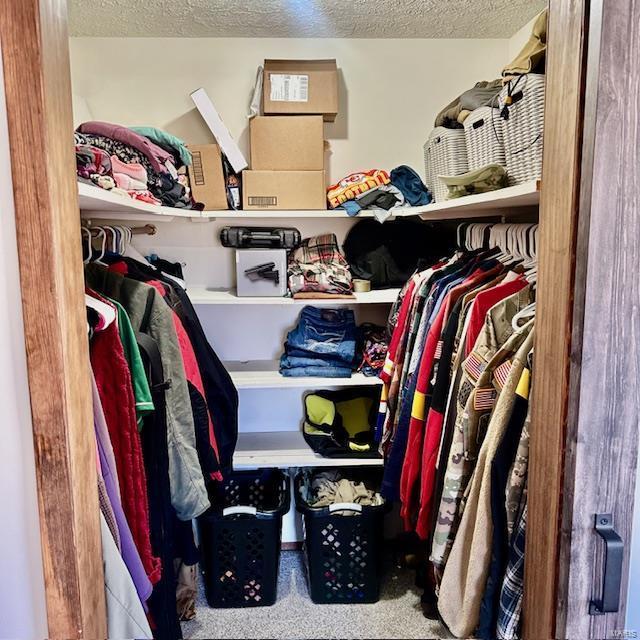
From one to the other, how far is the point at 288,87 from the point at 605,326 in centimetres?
188

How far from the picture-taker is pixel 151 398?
4.61ft

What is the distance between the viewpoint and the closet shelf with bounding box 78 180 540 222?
1.27 m

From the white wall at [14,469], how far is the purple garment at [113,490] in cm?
22

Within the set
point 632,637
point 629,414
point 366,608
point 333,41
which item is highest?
point 333,41

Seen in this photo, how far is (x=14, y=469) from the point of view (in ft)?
2.71

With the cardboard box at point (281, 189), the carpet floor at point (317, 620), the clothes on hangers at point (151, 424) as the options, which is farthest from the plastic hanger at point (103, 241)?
the carpet floor at point (317, 620)

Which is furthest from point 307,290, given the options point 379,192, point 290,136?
point 290,136

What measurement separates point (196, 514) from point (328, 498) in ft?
2.71

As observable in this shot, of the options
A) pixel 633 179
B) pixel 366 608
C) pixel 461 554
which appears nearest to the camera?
pixel 633 179

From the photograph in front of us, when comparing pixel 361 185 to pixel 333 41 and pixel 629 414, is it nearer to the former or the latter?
pixel 333 41

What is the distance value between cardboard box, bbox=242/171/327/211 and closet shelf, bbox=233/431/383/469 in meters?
1.03

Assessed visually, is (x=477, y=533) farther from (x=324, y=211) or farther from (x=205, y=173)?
(x=205, y=173)

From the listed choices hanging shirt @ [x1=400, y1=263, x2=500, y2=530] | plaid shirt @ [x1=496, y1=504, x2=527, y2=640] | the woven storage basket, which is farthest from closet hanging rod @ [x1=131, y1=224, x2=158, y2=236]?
plaid shirt @ [x1=496, y1=504, x2=527, y2=640]

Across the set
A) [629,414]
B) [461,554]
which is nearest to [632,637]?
[629,414]
